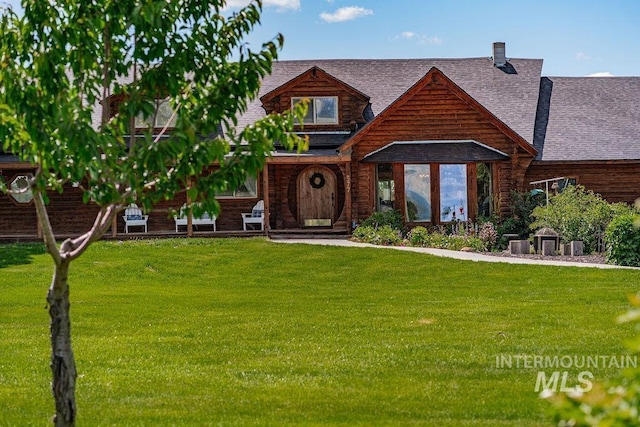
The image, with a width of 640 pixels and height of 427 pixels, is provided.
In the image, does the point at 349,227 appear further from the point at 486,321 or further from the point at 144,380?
the point at 144,380

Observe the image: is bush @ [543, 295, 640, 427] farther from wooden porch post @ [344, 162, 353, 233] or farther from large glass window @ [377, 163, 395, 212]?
large glass window @ [377, 163, 395, 212]

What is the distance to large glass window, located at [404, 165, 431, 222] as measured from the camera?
2917cm

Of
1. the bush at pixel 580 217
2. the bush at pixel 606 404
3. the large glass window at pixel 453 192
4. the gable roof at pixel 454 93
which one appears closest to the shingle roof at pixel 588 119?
the gable roof at pixel 454 93

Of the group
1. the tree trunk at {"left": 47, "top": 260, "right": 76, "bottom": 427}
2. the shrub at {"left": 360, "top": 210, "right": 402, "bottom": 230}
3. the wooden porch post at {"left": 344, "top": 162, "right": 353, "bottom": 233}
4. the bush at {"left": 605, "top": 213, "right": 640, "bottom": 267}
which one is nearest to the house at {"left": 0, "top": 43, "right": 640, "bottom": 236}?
the wooden porch post at {"left": 344, "top": 162, "right": 353, "bottom": 233}

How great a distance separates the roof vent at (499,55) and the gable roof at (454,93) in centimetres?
687

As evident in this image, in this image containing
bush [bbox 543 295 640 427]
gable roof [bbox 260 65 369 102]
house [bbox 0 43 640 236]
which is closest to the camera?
bush [bbox 543 295 640 427]

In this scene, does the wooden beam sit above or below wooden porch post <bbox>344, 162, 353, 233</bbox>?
above

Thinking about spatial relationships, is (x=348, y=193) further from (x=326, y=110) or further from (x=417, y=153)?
(x=326, y=110)

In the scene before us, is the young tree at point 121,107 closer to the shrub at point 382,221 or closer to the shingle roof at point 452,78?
the shrub at point 382,221

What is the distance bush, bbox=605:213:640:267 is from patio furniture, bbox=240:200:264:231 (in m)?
12.2

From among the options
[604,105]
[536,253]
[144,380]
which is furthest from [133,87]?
[604,105]

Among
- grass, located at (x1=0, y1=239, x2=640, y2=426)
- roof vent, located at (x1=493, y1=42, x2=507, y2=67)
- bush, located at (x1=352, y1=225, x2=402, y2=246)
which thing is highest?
roof vent, located at (x1=493, y1=42, x2=507, y2=67)

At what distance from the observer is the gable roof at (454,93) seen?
28.7 metres

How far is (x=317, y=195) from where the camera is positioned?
103 feet
